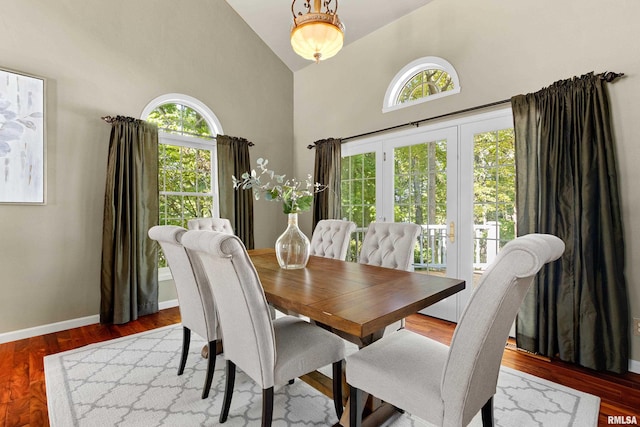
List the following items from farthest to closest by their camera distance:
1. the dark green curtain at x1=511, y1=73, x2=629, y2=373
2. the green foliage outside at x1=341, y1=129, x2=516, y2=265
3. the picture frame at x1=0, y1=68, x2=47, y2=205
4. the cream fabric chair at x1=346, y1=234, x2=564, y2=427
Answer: the green foliage outside at x1=341, y1=129, x2=516, y2=265 < the picture frame at x1=0, y1=68, x2=47, y2=205 < the dark green curtain at x1=511, y1=73, x2=629, y2=373 < the cream fabric chair at x1=346, y1=234, x2=564, y2=427

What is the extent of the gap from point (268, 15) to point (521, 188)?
146 inches

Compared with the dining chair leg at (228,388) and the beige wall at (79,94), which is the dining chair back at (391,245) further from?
the beige wall at (79,94)

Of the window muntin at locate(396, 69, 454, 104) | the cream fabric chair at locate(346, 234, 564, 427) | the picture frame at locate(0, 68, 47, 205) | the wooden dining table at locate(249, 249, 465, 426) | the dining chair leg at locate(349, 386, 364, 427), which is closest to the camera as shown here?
the cream fabric chair at locate(346, 234, 564, 427)

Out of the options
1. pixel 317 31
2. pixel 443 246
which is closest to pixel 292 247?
pixel 317 31

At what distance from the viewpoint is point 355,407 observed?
4.96 feet

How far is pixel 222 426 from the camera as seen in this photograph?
1802 millimetres

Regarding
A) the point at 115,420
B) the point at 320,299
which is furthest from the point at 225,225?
the point at 320,299

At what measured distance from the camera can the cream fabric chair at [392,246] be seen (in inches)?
98.3

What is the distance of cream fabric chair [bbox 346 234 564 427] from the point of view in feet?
3.52

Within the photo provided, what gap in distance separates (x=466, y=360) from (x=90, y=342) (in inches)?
127

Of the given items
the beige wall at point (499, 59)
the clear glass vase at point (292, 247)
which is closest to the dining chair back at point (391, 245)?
the clear glass vase at point (292, 247)

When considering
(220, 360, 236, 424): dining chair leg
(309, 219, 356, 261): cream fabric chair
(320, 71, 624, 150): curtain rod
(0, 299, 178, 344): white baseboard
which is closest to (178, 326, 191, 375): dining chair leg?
(220, 360, 236, 424): dining chair leg

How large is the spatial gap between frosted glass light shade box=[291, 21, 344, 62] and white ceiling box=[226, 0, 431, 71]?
190cm

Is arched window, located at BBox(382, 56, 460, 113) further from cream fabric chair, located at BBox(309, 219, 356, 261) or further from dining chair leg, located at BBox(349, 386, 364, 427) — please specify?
dining chair leg, located at BBox(349, 386, 364, 427)
